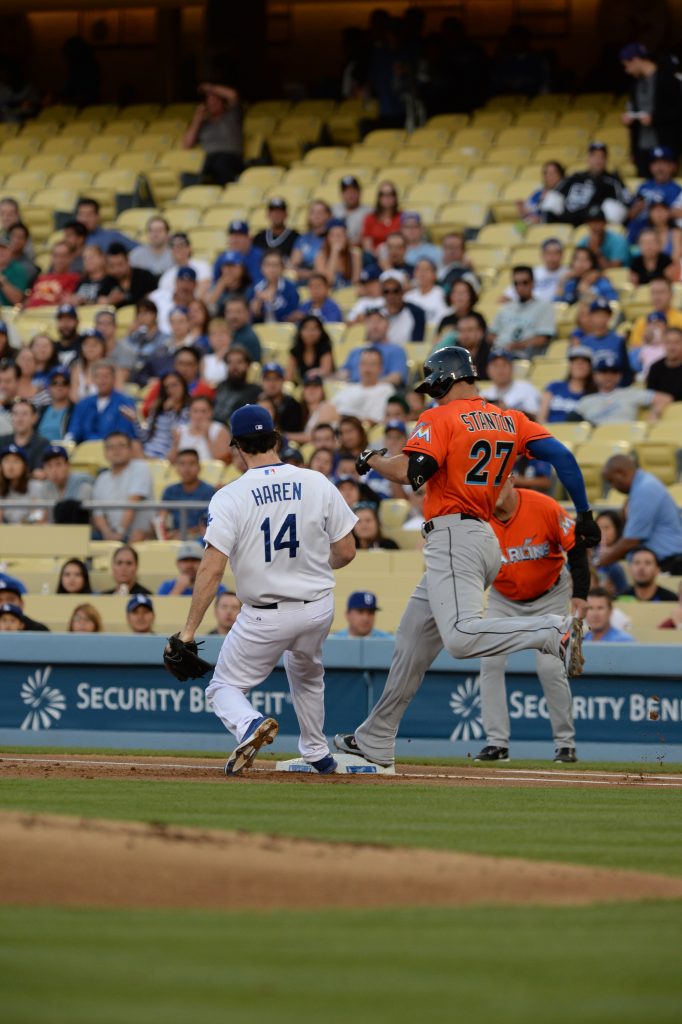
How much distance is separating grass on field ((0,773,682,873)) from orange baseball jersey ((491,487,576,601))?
1.74 m

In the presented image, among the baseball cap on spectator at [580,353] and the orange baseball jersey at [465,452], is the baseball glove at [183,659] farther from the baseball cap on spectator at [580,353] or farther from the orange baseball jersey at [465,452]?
the baseball cap on spectator at [580,353]

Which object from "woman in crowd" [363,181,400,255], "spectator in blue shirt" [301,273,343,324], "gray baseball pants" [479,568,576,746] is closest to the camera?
"gray baseball pants" [479,568,576,746]

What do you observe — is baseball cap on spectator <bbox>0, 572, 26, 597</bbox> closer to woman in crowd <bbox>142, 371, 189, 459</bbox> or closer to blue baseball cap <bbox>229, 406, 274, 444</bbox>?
woman in crowd <bbox>142, 371, 189, 459</bbox>

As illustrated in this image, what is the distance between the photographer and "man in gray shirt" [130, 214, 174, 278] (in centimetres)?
2006

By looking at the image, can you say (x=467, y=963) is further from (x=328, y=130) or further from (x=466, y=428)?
(x=328, y=130)

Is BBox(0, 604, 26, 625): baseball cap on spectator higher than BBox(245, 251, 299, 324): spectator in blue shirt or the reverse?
the reverse

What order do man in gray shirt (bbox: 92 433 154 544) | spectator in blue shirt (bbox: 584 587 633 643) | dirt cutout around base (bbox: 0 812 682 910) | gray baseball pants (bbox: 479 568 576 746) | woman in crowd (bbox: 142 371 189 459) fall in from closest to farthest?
1. dirt cutout around base (bbox: 0 812 682 910)
2. gray baseball pants (bbox: 479 568 576 746)
3. spectator in blue shirt (bbox: 584 587 633 643)
4. man in gray shirt (bbox: 92 433 154 544)
5. woman in crowd (bbox: 142 371 189 459)

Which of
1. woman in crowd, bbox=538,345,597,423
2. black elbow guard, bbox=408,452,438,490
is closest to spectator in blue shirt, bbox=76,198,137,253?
woman in crowd, bbox=538,345,597,423

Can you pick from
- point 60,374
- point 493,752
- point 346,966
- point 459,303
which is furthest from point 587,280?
point 346,966

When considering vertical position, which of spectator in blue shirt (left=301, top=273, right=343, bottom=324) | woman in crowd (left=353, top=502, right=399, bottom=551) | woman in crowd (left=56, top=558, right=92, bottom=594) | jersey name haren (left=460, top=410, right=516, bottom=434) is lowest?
woman in crowd (left=56, top=558, right=92, bottom=594)

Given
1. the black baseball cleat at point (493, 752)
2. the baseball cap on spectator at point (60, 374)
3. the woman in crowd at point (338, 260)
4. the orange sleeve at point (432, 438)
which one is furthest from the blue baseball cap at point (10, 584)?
the woman in crowd at point (338, 260)

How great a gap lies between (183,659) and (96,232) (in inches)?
517

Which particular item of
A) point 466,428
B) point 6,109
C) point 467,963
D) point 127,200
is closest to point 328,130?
point 127,200

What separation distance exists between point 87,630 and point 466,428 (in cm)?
501
